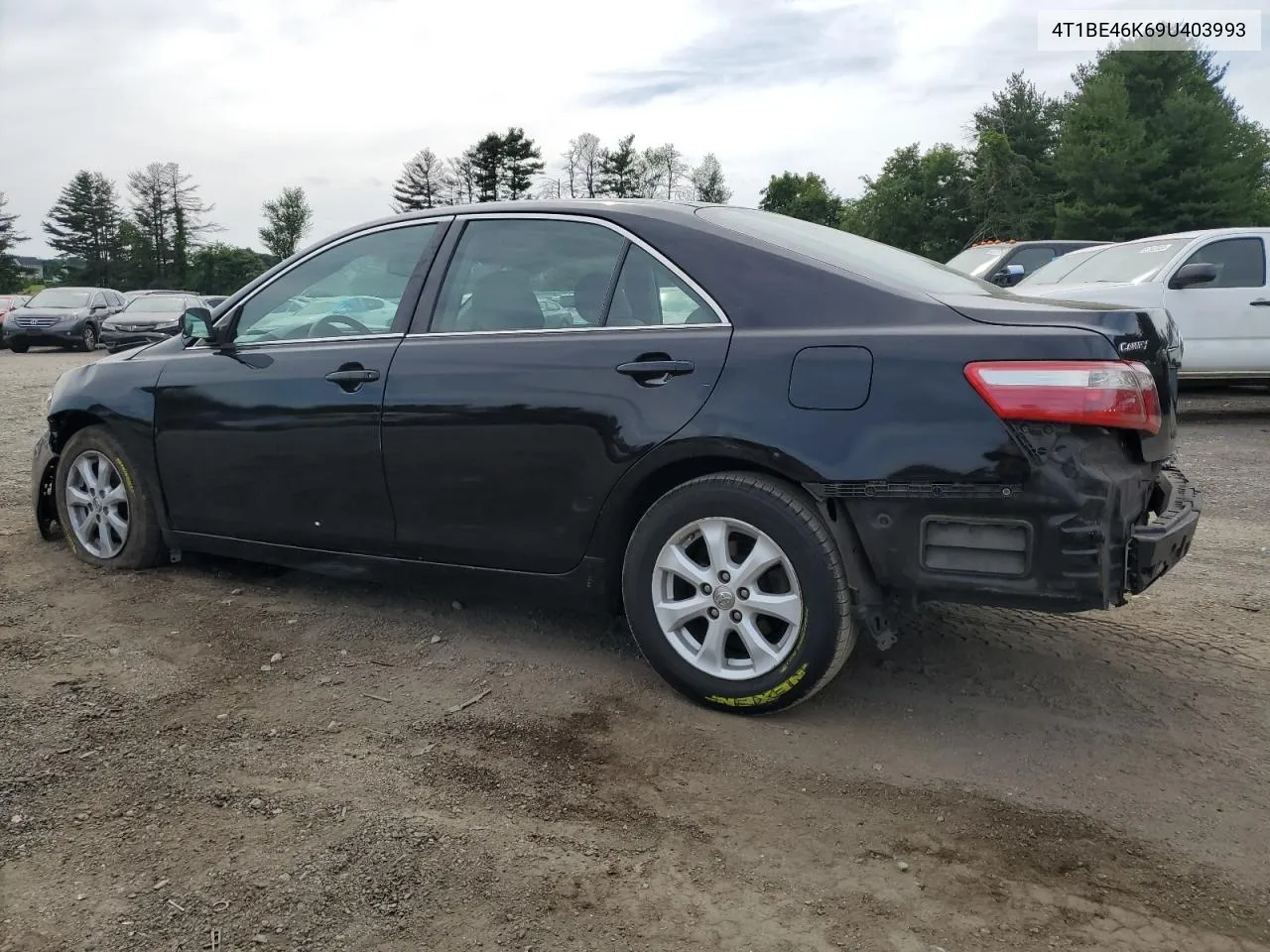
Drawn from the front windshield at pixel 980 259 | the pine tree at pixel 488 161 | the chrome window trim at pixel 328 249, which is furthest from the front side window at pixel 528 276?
the pine tree at pixel 488 161

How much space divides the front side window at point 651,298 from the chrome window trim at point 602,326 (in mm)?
13

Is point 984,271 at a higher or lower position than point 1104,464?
higher

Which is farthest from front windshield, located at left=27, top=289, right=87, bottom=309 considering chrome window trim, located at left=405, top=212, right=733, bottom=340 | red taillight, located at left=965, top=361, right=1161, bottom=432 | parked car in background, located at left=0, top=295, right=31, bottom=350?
red taillight, located at left=965, top=361, right=1161, bottom=432

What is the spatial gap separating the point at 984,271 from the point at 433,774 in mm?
11979

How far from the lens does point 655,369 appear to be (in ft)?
10.8

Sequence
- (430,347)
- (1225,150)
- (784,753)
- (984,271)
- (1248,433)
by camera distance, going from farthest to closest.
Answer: (1225,150), (984,271), (1248,433), (430,347), (784,753)

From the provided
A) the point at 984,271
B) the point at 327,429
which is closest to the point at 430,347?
the point at 327,429

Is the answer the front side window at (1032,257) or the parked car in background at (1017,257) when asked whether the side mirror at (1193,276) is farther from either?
the front side window at (1032,257)

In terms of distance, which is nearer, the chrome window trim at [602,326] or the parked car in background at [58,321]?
the chrome window trim at [602,326]

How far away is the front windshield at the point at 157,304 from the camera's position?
22812 millimetres

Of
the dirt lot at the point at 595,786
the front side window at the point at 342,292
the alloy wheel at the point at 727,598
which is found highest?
the front side window at the point at 342,292

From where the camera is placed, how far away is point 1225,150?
1526 inches

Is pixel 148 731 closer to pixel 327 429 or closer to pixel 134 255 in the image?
pixel 327 429

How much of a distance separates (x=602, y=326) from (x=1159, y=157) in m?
→ 41.6
